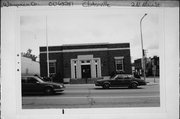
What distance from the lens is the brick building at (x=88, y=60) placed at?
9250mm

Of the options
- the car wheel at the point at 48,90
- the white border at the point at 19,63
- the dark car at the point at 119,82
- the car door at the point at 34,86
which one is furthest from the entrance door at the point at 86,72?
the white border at the point at 19,63

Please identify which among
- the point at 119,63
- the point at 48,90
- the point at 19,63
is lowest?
the point at 48,90

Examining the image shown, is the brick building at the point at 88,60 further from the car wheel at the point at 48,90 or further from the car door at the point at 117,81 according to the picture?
the car wheel at the point at 48,90

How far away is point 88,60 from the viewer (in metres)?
10.4

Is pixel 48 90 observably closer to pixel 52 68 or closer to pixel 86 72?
pixel 52 68

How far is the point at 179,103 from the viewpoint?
328cm

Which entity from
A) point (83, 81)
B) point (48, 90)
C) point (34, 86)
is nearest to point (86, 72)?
point (83, 81)

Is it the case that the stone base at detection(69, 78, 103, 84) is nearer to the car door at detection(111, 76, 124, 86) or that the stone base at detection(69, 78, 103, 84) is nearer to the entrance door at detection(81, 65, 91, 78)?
the entrance door at detection(81, 65, 91, 78)

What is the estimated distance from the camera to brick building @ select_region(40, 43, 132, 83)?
30.3 ft

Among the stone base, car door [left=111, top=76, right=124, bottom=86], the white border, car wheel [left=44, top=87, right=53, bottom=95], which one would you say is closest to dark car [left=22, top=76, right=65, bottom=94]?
car wheel [left=44, top=87, right=53, bottom=95]

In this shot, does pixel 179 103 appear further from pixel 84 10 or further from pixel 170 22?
pixel 84 10

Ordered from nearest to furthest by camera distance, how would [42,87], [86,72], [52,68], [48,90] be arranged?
[42,87] → [48,90] → [52,68] → [86,72]

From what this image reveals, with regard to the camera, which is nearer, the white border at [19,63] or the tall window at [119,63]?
the white border at [19,63]

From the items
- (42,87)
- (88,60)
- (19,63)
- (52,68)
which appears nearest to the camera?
(19,63)
